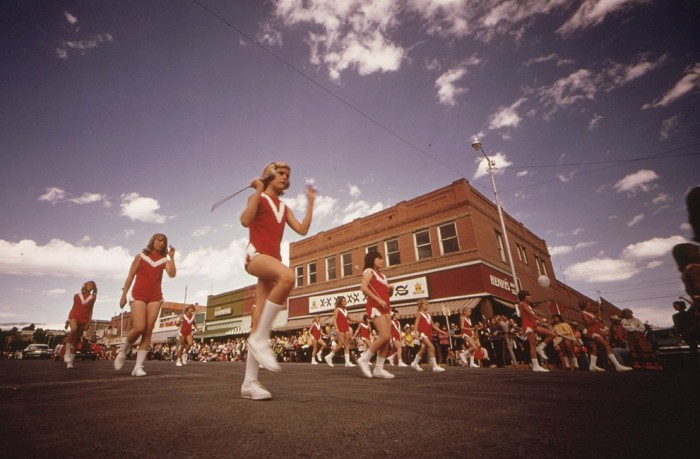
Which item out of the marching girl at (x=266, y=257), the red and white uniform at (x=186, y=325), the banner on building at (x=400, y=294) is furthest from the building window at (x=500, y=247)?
the marching girl at (x=266, y=257)

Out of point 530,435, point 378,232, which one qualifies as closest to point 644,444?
point 530,435

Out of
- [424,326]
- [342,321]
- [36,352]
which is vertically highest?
[342,321]

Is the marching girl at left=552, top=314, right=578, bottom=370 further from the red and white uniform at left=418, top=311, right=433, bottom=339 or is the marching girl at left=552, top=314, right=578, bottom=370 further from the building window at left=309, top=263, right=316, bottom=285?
the building window at left=309, top=263, right=316, bottom=285

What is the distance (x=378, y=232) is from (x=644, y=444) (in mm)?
22370

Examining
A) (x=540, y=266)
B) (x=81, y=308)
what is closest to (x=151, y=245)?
(x=81, y=308)

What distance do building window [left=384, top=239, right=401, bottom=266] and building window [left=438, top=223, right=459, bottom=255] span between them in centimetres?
315

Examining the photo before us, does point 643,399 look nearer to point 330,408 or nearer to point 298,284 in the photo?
point 330,408

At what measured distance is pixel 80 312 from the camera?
27.9 feet

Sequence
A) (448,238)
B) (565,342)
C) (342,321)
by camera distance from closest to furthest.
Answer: (565,342) < (342,321) < (448,238)

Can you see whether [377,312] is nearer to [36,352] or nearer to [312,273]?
[312,273]

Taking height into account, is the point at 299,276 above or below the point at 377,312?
above

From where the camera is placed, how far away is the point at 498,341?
13414 millimetres

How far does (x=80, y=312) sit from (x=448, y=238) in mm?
17746

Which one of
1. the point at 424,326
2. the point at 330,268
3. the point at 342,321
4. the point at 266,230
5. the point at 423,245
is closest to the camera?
the point at 266,230
